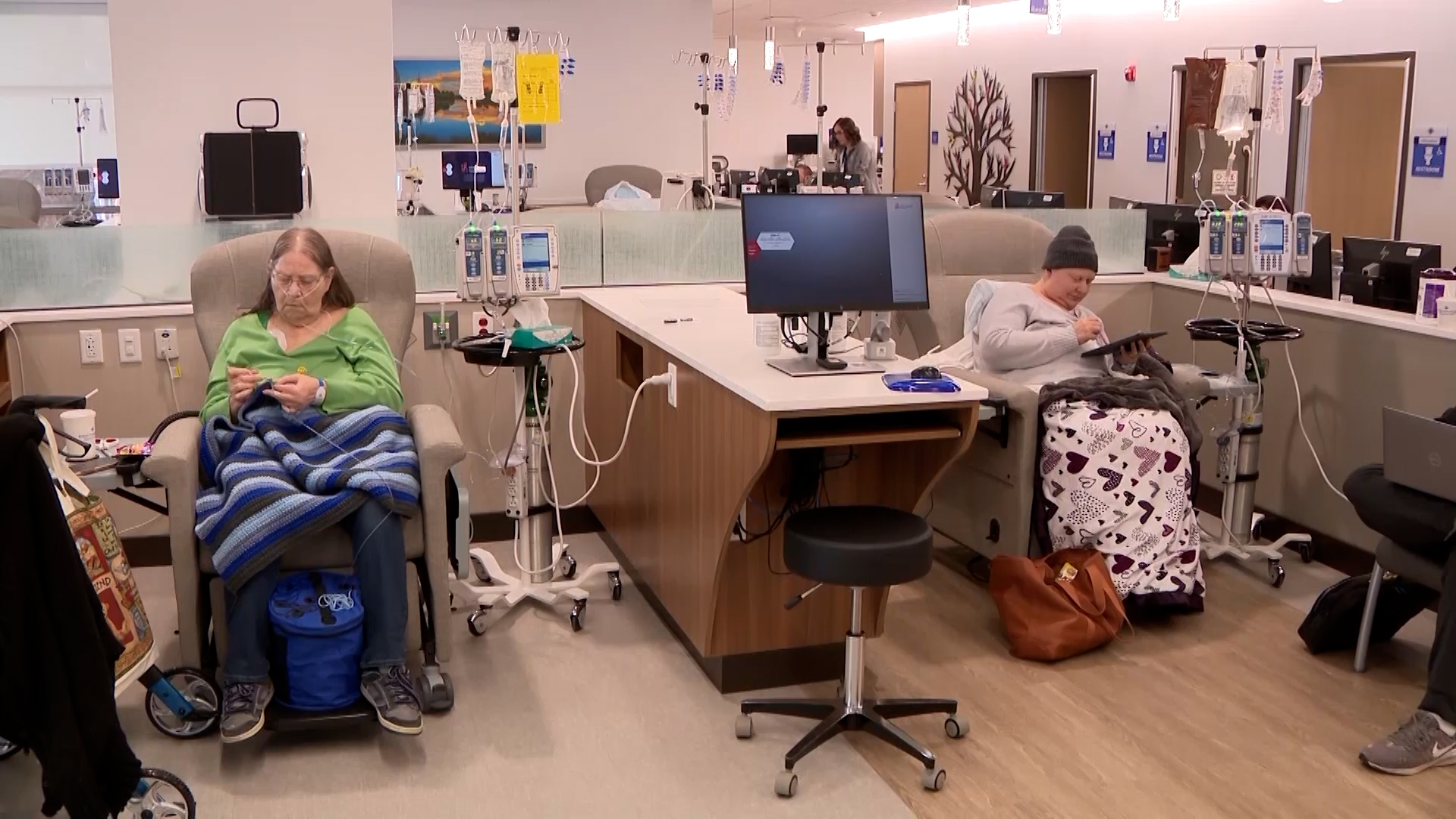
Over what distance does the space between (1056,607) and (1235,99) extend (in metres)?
2.05

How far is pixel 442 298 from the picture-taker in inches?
177

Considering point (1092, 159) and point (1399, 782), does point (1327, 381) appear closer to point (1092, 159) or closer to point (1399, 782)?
point (1399, 782)

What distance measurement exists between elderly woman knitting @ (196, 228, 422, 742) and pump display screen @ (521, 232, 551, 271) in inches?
19.6

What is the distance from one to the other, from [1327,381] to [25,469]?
3.87m

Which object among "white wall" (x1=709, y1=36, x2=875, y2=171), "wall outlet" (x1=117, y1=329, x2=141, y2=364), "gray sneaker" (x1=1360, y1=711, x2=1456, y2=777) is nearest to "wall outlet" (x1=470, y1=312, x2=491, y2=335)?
"wall outlet" (x1=117, y1=329, x2=141, y2=364)

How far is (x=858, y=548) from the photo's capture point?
288cm

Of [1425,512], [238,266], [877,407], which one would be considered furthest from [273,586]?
[1425,512]

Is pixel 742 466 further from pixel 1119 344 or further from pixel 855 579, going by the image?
pixel 1119 344

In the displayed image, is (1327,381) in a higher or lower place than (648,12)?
lower

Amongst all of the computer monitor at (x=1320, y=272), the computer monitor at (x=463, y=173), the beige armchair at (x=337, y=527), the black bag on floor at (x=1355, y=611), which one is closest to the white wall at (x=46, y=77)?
the computer monitor at (x=463, y=173)

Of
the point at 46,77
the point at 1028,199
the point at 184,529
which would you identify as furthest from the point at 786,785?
the point at 46,77

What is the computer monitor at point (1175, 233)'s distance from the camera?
18.5 ft

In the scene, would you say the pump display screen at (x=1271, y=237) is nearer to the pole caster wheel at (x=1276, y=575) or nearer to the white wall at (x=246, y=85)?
the pole caster wheel at (x=1276, y=575)

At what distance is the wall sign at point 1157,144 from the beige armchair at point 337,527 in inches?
307
